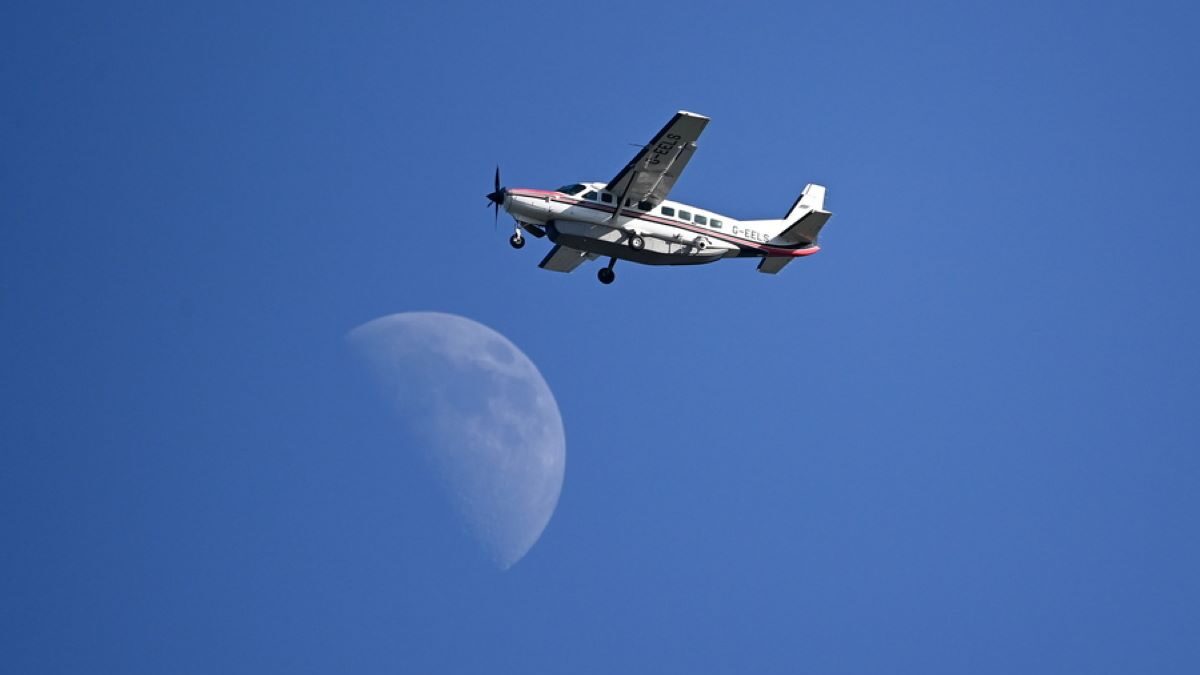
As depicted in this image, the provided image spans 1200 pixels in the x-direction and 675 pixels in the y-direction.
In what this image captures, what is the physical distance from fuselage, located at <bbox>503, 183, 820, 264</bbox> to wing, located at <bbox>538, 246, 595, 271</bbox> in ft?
6.52

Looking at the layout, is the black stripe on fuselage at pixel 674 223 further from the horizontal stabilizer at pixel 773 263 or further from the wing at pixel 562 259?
the wing at pixel 562 259

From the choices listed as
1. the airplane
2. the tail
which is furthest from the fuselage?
the tail

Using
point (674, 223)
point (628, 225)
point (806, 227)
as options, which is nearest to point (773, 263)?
point (806, 227)

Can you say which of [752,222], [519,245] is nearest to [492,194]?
[519,245]

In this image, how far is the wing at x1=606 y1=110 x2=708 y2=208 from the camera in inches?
1674

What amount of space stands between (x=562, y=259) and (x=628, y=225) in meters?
3.39

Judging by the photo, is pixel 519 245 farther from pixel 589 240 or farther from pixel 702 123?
pixel 702 123

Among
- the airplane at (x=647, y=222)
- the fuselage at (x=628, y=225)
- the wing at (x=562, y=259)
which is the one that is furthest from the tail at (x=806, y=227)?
the wing at (x=562, y=259)

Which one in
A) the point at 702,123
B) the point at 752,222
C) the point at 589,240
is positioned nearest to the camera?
the point at 702,123

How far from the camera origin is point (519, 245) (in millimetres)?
44406

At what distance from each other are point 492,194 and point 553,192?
1.91 metres

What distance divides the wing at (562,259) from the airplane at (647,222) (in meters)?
0.03

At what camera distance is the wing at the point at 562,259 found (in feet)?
156

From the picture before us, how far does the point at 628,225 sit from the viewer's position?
45531 millimetres
